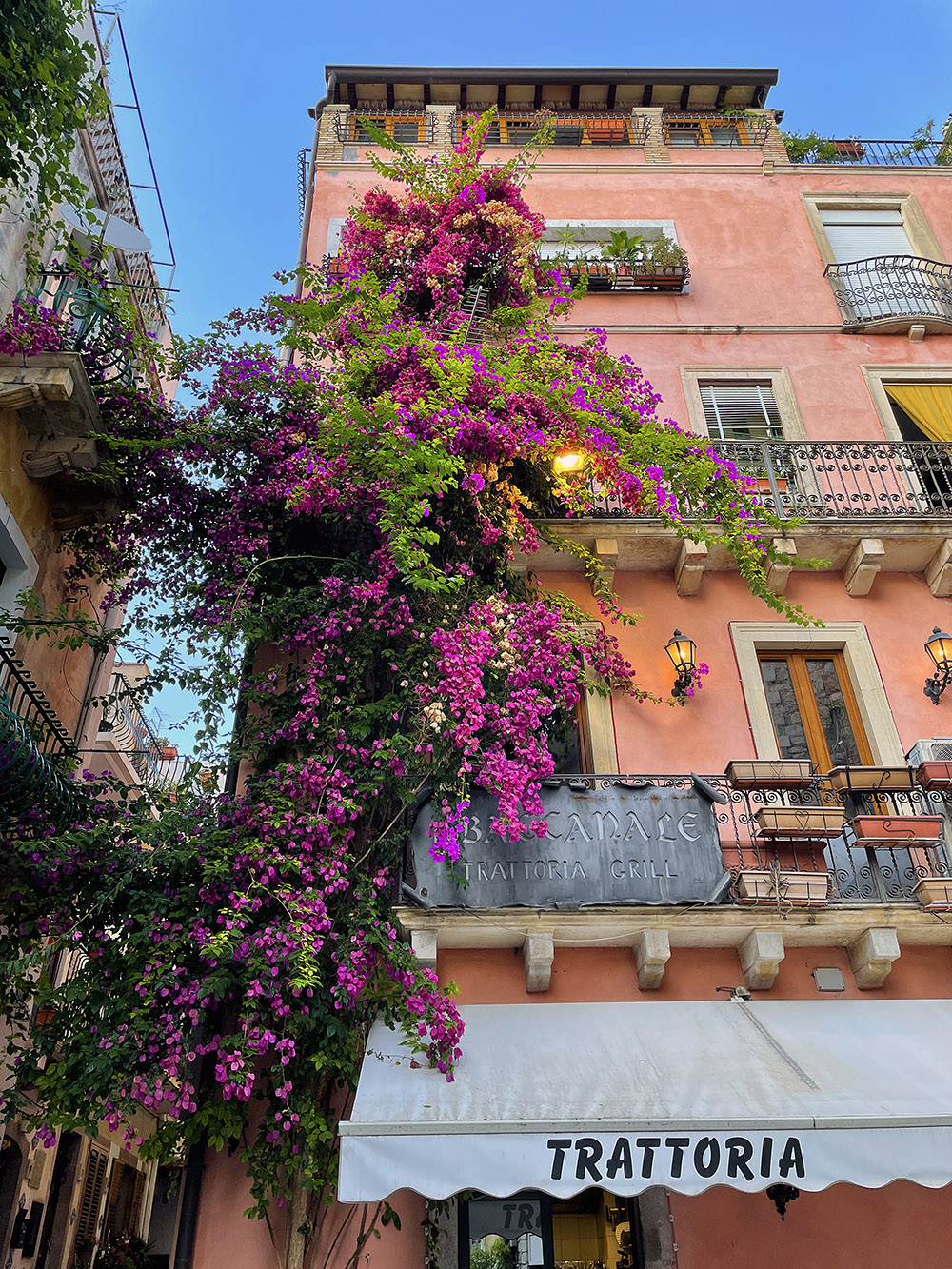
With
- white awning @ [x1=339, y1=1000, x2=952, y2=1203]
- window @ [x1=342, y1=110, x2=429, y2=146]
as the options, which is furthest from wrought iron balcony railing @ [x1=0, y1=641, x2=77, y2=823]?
window @ [x1=342, y1=110, x2=429, y2=146]

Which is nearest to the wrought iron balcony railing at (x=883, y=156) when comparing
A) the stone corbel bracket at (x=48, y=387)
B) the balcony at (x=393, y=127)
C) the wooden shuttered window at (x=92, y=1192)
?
the balcony at (x=393, y=127)

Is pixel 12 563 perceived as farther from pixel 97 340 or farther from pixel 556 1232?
pixel 556 1232

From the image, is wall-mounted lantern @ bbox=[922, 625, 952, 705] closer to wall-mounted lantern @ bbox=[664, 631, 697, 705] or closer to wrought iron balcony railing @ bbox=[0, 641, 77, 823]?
wall-mounted lantern @ bbox=[664, 631, 697, 705]

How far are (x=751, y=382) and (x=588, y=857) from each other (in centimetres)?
727

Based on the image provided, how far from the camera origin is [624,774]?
759 cm

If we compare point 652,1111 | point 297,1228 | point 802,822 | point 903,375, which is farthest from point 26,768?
point 903,375

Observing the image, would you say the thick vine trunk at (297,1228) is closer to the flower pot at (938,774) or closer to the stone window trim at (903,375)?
the flower pot at (938,774)

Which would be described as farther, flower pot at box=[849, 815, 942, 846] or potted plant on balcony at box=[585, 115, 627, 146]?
potted plant on balcony at box=[585, 115, 627, 146]

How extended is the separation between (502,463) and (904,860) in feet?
16.7

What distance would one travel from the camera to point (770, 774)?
7.51 m

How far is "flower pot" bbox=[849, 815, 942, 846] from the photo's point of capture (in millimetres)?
7215

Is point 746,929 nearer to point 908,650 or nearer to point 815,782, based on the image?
point 815,782

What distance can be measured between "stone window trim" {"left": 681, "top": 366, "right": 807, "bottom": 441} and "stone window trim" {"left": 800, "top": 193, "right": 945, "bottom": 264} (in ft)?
10.5

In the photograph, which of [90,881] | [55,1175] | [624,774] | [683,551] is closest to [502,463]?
[683,551]
